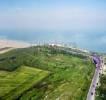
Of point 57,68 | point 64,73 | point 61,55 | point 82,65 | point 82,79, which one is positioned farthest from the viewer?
point 61,55

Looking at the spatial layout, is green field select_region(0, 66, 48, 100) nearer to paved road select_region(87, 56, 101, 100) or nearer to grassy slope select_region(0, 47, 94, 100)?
grassy slope select_region(0, 47, 94, 100)

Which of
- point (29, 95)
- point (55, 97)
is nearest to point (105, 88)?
point (55, 97)

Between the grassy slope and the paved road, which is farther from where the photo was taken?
the grassy slope

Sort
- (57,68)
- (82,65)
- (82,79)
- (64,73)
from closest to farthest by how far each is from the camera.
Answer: (82,79) → (64,73) → (57,68) → (82,65)

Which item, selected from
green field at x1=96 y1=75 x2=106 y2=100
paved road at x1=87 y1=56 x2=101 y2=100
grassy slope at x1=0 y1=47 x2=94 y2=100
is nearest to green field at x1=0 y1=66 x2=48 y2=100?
grassy slope at x1=0 y1=47 x2=94 y2=100

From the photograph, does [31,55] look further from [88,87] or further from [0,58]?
[88,87]

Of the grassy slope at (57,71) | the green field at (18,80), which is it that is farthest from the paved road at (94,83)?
the green field at (18,80)

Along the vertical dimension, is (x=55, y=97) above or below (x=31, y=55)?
below
